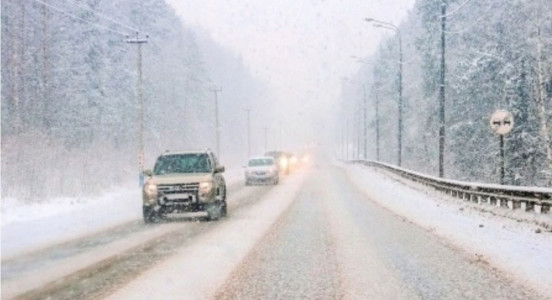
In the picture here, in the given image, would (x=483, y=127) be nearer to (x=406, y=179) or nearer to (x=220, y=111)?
(x=406, y=179)

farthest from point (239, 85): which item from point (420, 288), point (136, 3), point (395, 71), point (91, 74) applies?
point (420, 288)

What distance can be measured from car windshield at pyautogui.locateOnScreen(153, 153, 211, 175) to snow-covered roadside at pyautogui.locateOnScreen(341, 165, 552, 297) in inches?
233

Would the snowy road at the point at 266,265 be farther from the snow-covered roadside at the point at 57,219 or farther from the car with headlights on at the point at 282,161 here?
the car with headlights on at the point at 282,161

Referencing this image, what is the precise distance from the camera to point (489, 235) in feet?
46.9

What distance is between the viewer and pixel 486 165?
4912cm

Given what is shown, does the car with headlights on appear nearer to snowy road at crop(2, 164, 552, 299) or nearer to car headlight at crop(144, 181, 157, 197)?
car headlight at crop(144, 181, 157, 197)

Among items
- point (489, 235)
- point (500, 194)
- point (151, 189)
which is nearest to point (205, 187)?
point (151, 189)

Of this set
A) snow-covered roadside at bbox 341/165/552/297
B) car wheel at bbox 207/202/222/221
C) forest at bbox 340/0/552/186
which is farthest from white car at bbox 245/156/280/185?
car wheel at bbox 207/202/222/221

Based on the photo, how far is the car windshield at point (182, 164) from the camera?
65.4 feet

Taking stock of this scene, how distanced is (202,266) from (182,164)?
9996mm

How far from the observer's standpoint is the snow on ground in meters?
8.38

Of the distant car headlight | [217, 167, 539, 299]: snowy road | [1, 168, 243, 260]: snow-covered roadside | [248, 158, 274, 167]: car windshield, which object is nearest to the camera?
[217, 167, 539, 299]: snowy road

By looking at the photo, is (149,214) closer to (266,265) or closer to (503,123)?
(266,265)

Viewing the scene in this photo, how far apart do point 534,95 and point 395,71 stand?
169 feet
